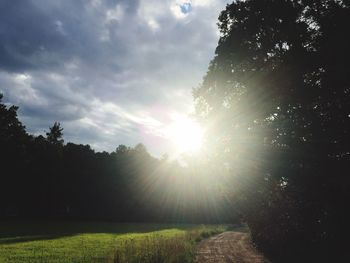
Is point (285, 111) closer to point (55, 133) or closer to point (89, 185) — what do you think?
point (89, 185)

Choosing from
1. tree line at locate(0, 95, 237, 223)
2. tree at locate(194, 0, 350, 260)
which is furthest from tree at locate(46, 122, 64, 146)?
tree at locate(194, 0, 350, 260)

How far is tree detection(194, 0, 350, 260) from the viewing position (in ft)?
72.0

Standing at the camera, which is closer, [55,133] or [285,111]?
[285,111]

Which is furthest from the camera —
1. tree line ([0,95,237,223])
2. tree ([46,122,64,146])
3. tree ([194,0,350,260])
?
tree ([46,122,64,146])

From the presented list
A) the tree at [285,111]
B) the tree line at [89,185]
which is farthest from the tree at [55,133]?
the tree at [285,111]

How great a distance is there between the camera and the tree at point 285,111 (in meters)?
21.9

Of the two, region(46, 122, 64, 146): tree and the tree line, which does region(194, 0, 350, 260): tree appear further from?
region(46, 122, 64, 146): tree

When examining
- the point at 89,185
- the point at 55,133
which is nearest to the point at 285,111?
the point at 89,185

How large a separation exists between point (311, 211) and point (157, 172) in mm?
88174

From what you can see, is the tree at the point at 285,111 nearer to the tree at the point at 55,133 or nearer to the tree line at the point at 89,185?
the tree line at the point at 89,185

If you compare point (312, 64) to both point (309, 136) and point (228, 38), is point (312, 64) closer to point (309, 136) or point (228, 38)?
point (309, 136)

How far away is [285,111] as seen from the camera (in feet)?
80.6

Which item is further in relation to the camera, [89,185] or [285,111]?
[89,185]

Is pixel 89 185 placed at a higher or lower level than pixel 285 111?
higher
